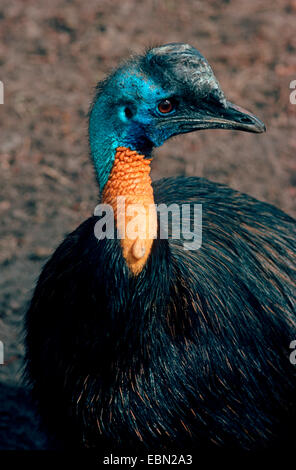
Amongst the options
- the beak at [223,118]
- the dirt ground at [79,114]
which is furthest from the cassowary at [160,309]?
the dirt ground at [79,114]

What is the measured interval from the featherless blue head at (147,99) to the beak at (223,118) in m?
0.02

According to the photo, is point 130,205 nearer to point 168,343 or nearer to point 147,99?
point 147,99

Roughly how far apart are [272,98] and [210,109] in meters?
3.46

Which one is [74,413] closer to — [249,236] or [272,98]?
[249,236]

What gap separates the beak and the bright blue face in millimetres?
138

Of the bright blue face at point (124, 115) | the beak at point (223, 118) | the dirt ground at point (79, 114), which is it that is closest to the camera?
the bright blue face at point (124, 115)

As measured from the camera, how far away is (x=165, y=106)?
2342 millimetres

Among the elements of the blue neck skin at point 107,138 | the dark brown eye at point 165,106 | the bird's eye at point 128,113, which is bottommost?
the blue neck skin at point 107,138

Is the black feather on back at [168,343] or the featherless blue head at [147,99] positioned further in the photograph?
the black feather on back at [168,343]

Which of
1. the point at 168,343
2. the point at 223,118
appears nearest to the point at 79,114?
the point at 223,118

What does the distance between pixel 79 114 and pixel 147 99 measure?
323 cm

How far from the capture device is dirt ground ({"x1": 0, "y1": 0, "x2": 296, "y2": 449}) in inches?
171

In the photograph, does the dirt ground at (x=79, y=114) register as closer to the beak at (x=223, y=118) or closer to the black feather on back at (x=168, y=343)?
the black feather on back at (x=168, y=343)

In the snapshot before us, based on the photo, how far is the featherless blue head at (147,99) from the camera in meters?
2.26
